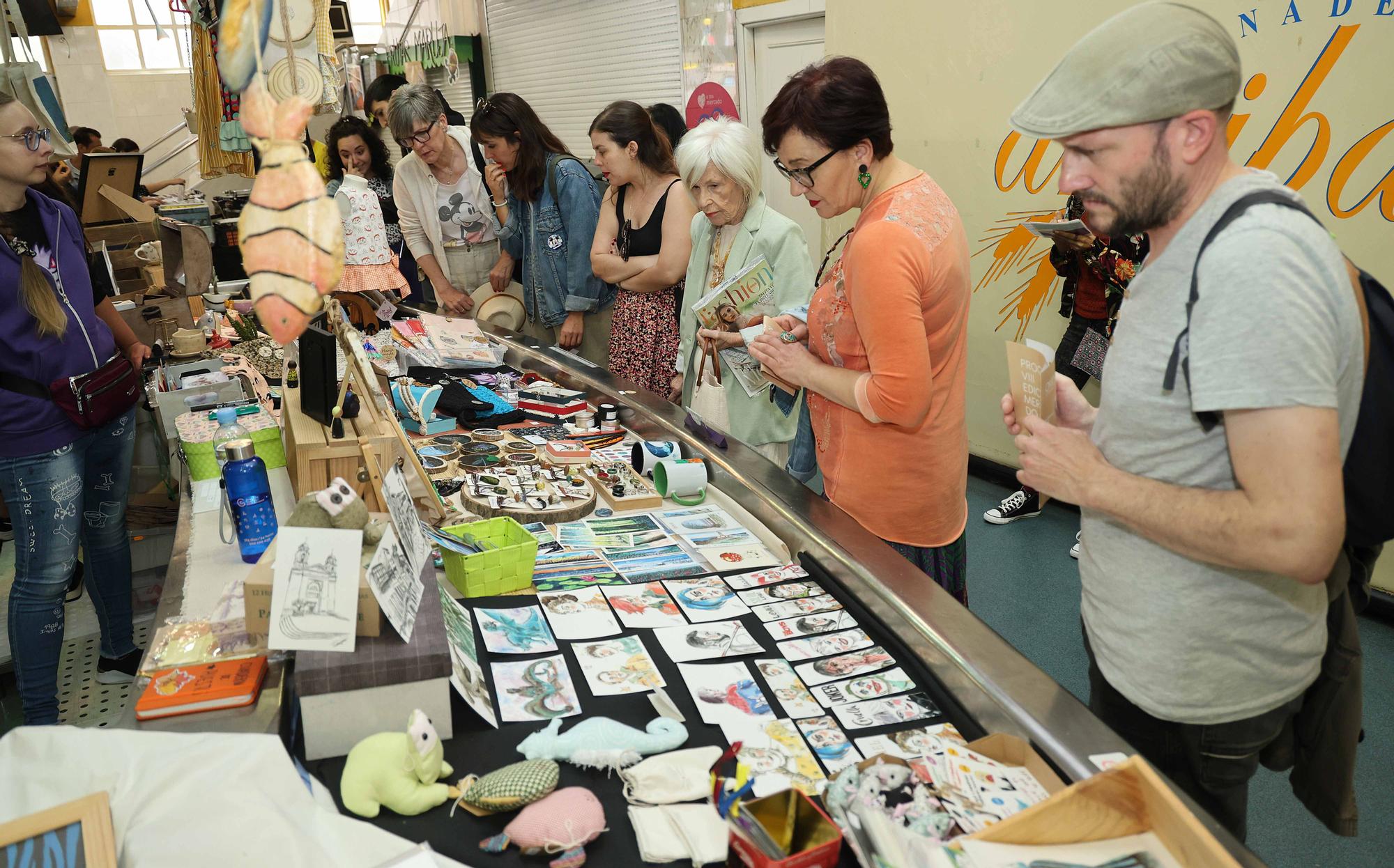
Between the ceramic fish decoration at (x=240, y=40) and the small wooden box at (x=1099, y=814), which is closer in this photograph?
the small wooden box at (x=1099, y=814)

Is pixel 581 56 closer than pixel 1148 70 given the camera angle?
No

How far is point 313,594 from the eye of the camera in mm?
1259

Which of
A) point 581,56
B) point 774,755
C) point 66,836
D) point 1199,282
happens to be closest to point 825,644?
point 774,755

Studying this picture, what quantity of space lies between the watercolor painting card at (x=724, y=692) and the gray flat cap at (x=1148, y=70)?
35.6 inches

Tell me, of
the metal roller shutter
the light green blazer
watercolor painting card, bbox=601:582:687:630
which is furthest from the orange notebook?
the metal roller shutter

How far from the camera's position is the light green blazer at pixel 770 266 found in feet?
8.95

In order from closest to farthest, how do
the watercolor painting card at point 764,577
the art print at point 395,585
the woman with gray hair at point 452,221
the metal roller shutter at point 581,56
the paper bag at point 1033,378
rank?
the art print at point 395,585 < the paper bag at point 1033,378 < the watercolor painting card at point 764,577 < the woman with gray hair at point 452,221 < the metal roller shutter at point 581,56

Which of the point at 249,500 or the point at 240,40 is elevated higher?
the point at 240,40

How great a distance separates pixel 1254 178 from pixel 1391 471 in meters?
0.40

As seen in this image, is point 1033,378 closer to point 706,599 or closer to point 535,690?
point 706,599

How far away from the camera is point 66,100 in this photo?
1378 cm

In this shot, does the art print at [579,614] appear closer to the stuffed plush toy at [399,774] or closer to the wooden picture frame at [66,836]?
the stuffed plush toy at [399,774]

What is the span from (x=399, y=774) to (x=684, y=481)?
1131 mm

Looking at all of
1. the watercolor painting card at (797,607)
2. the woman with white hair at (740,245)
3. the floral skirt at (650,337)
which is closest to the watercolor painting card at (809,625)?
the watercolor painting card at (797,607)
